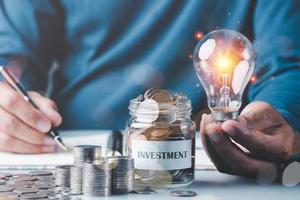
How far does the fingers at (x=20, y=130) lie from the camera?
0.93 meters

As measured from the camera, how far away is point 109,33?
1.10m

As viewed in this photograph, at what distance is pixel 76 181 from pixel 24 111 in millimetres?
303

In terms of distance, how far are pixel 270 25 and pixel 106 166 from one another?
52 cm

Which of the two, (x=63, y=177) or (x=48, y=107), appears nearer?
(x=63, y=177)

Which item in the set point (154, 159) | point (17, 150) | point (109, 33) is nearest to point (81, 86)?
point (109, 33)

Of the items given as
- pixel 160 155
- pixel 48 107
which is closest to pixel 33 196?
pixel 160 155

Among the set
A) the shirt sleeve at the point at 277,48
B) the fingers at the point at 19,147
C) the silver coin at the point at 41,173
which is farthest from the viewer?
the shirt sleeve at the point at 277,48

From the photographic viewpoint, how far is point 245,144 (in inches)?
28.0

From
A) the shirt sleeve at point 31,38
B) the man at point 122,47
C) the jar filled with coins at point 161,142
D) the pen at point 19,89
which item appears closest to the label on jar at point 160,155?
the jar filled with coins at point 161,142

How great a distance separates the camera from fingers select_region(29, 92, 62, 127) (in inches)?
38.8

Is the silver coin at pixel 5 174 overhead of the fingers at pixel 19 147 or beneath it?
beneath

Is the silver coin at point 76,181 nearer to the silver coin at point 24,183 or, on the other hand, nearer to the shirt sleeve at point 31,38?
the silver coin at point 24,183

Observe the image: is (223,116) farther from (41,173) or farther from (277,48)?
(277,48)

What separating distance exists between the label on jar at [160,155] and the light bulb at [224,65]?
8 centimetres
